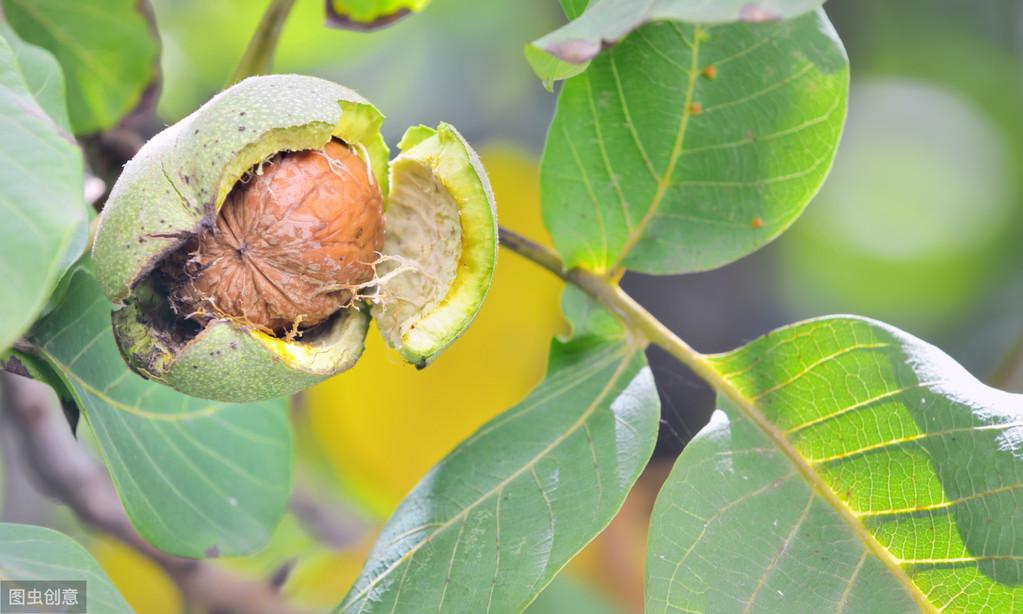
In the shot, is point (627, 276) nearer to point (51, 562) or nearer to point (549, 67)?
point (549, 67)

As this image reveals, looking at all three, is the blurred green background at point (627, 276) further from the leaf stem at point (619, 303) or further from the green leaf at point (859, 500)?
the green leaf at point (859, 500)

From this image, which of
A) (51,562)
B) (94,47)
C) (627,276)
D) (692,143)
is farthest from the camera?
(627,276)

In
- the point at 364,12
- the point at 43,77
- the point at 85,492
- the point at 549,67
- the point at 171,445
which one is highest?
the point at 549,67

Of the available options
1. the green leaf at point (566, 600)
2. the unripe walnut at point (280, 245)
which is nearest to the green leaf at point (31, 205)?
the unripe walnut at point (280, 245)

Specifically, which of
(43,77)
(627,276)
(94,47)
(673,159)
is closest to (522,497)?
(673,159)

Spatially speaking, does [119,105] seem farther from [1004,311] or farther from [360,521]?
[1004,311]

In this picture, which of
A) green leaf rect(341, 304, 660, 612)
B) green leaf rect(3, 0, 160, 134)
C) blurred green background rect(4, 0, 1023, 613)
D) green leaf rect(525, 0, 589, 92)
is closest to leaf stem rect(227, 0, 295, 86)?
green leaf rect(3, 0, 160, 134)

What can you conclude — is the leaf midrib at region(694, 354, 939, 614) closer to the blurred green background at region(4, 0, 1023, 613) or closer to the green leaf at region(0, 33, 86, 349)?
the blurred green background at region(4, 0, 1023, 613)
